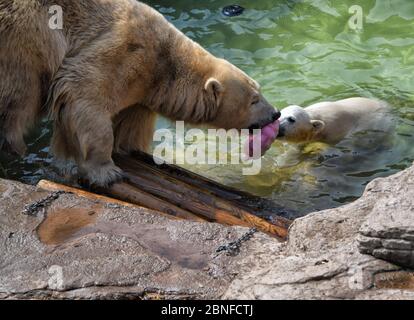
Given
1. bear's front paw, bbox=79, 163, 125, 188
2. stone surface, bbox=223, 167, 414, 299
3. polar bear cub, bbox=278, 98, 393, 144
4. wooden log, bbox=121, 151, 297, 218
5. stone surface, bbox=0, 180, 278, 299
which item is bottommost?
polar bear cub, bbox=278, 98, 393, 144

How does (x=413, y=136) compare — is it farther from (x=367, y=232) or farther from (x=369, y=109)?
(x=367, y=232)

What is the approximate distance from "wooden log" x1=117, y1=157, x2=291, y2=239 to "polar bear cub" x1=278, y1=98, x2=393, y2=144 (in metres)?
2.26

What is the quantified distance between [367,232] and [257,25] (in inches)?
249

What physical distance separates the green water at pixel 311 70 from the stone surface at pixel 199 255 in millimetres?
2071

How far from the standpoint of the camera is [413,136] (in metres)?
7.37

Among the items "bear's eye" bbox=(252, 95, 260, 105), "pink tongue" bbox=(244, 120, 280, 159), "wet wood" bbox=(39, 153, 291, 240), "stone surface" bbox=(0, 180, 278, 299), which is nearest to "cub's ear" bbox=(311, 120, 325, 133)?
"pink tongue" bbox=(244, 120, 280, 159)

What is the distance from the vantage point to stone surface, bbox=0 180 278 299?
3.54 m

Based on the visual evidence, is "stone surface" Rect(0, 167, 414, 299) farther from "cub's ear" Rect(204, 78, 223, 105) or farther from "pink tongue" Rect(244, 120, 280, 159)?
"pink tongue" Rect(244, 120, 280, 159)

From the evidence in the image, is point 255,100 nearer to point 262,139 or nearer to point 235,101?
point 235,101

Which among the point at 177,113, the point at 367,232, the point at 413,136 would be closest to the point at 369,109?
the point at 413,136

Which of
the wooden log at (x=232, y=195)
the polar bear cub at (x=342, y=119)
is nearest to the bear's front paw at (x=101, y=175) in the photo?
the wooden log at (x=232, y=195)

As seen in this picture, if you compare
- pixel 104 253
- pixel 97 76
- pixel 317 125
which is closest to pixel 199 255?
pixel 104 253

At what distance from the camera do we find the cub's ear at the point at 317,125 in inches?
288

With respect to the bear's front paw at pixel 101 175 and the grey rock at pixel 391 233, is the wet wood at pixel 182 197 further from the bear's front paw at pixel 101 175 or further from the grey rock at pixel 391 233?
the grey rock at pixel 391 233
